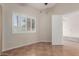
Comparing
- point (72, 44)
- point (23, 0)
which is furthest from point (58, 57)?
point (23, 0)

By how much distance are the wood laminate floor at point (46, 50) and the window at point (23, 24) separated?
41 centimetres

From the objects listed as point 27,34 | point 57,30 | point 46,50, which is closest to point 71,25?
point 57,30

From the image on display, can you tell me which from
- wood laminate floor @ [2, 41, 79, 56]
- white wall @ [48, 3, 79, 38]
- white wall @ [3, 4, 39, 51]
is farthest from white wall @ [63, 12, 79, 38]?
white wall @ [3, 4, 39, 51]

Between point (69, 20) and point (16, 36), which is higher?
point (69, 20)

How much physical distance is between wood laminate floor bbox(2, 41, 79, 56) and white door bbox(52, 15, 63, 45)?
0.46ft

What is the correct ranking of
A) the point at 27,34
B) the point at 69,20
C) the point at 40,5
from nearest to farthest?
the point at 40,5, the point at 69,20, the point at 27,34

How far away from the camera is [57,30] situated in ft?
9.37

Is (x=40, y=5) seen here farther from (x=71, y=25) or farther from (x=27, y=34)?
(x=71, y=25)

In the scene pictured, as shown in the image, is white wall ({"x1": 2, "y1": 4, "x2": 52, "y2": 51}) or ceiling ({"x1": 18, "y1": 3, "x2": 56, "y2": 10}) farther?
white wall ({"x1": 2, "y1": 4, "x2": 52, "y2": 51})

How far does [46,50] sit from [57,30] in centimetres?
54

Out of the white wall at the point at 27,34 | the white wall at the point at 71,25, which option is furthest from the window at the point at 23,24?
the white wall at the point at 71,25

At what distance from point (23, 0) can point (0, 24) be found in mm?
886

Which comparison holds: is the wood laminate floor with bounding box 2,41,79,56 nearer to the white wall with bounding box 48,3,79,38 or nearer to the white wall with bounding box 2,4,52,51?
the white wall with bounding box 2,4,52,51

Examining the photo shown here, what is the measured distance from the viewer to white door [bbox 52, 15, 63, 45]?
2840 millimetres
